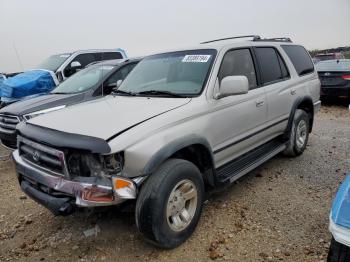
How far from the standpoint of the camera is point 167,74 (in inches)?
156

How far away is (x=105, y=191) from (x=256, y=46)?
299 centimetres

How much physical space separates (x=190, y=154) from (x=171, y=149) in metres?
0.56

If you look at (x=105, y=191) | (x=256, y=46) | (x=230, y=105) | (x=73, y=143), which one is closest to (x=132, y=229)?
(x=105, y=191)

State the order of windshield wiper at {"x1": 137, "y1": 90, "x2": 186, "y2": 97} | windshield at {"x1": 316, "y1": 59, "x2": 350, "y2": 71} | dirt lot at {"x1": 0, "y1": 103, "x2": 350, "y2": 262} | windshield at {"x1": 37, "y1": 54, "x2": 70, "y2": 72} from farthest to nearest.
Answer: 1. windshield at {"x1": 316, "y1": 59, "x2": 350, "y2": 71}
2. windshield at {"x1": 37, "y1": 54, "x2": 70, "y2": 72}
3. windshield wiper at {"x1": 137, "y1": 90, "x2": 186, "y2": 97}
4. dirt lot at {"x1": 0, "y1": 103, "x2": 350, "y2": 262}

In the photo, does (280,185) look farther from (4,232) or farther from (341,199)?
(4,232)

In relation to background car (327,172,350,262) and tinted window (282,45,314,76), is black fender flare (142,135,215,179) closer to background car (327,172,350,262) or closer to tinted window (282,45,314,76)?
background car (327,172,350,262)

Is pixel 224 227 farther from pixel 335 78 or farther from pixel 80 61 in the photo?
pixel 335 78

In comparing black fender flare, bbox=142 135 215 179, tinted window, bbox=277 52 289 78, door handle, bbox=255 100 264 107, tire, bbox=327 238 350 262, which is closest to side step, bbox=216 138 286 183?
black fender flare, bbox=142 135 215 179

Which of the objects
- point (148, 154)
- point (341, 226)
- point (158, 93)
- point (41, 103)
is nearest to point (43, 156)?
point (148, 154)

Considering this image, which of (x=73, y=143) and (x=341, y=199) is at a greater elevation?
(x=73, y=143)

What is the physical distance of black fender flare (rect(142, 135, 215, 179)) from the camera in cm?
276

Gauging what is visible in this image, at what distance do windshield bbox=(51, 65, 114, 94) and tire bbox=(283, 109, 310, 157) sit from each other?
3.65 meters

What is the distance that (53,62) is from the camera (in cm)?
962

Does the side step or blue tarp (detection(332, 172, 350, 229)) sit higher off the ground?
blue tarp (detection(332, 172, 350, 229))
